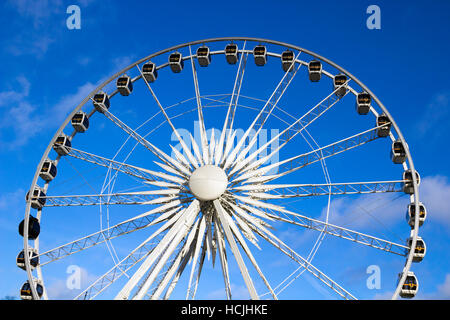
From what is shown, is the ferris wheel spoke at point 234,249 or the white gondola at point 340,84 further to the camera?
the white gondola at point 340,84

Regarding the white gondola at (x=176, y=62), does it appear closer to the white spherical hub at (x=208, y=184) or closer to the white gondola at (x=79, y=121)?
the white gondola at (x=79, y=121)

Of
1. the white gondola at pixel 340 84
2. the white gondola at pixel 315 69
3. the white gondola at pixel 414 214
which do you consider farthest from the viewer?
the white gondola at pixel 315 69

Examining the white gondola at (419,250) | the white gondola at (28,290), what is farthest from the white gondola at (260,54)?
the white gondola at (28,290)

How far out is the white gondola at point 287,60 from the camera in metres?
→ 26.4

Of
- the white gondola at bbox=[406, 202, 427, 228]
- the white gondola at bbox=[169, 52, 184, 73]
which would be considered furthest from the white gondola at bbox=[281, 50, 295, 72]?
the white gondola at bbox=[406, 202, 427, 228]

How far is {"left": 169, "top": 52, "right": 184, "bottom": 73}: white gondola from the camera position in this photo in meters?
27.5

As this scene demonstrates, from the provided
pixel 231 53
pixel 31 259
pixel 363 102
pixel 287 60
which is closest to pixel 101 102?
pixel 231 53

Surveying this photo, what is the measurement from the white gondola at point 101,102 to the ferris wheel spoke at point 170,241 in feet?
29.8

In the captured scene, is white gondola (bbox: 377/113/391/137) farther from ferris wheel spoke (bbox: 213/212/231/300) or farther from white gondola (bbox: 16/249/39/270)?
white gondola (bbox: 16/249/39/270)

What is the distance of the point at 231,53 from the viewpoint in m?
27.2

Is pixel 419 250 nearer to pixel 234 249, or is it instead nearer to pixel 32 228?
pixel 234 249

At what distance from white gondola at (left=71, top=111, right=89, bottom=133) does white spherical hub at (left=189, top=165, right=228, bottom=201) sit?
8.61 metres
